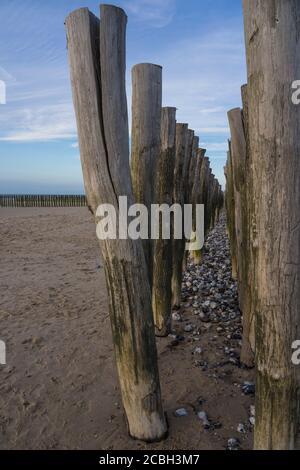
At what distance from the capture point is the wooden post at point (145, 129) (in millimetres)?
2729

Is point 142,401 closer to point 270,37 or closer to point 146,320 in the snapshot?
point 146,320

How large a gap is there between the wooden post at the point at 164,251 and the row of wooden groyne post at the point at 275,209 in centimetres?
210

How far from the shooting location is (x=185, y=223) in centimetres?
537

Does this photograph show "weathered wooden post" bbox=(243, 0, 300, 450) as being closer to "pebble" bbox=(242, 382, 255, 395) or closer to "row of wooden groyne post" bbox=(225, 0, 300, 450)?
"row of wooden groyne post" bbox=(225, 0, 300, 450)

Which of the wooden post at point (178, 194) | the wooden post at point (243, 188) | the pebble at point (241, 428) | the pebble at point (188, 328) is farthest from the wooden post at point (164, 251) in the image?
the pebble at point (241, 428)

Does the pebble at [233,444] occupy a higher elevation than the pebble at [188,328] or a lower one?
lower

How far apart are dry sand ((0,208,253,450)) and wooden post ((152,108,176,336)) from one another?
25 centimetres

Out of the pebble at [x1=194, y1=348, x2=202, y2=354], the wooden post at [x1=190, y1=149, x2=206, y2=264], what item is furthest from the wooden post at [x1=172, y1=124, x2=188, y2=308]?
the wooden post at [x1=190, y1=149, x2=206, y2=264]

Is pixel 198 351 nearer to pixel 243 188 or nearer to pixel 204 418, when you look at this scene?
pixel 204 418

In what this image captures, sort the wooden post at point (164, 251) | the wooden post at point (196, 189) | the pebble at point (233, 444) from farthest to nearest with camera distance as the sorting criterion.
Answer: the wooden post at point (196, 189), the wooden post at point (164, 251), the pebble at point (233, 444)

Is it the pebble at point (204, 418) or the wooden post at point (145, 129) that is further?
the wooden post at point (145, 129)

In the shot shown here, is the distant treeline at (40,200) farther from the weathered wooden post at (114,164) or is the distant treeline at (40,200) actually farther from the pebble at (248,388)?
the weathered wooden post at (114,164)

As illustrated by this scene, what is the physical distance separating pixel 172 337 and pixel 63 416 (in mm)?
1536

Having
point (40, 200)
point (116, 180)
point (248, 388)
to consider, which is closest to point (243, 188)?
point (116, 180)
